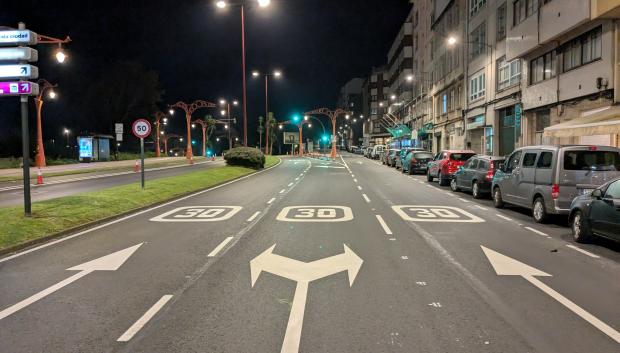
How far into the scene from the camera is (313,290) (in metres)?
6.23

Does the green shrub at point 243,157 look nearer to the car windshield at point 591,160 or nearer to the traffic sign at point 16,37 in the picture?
the traffic sign at point 16,37

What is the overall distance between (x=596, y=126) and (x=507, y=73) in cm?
1675

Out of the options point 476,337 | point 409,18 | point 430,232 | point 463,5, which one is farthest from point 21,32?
point 409,18

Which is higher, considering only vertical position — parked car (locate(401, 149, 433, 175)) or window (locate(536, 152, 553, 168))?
window (locate(536, 152, 553, 168))

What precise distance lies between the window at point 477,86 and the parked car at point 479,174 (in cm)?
1957

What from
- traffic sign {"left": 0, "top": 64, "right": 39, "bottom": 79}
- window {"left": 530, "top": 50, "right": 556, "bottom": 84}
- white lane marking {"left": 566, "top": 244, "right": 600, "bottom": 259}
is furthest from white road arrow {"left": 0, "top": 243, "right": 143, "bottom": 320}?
window {"left": 530, "top": 50, "right": 556, "bottom": 84}

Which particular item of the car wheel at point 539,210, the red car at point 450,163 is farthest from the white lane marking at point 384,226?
the red car at point 450,163

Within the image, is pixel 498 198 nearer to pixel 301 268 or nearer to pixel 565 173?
pixel 565 173

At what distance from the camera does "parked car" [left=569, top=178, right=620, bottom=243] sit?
8.64 metres

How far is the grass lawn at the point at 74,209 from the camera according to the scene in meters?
10.1

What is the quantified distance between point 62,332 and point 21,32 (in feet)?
30.4

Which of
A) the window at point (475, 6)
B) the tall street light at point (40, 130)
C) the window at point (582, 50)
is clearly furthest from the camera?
the tall street light at point (40, 130)

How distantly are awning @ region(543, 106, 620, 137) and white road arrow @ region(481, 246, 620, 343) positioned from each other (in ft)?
31.3

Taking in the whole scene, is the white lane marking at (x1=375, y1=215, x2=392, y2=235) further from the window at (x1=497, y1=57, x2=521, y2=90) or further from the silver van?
the window at (x1=497, y1=57, x2=521, y2=90)
